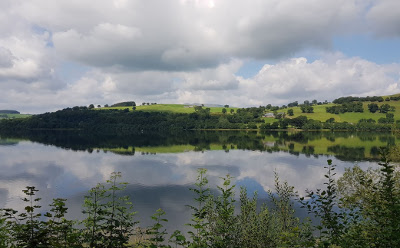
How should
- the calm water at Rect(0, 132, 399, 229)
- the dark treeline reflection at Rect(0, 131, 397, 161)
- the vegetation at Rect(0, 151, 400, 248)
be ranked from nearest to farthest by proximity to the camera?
the vegetation at Rect(0, 151, 400, 248)
the calm water at Rect(0, 132, 399, 229)
the dark treeline reflection at Rect(0, 131, 397, 161)

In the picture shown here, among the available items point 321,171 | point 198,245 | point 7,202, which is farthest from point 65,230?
point 321,171

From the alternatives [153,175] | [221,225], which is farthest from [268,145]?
[221,225]

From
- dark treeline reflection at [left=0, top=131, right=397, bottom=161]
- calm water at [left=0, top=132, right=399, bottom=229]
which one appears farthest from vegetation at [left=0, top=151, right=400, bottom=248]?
dark treeline reflection at [left=0, top=131, right=397, bottom=161]

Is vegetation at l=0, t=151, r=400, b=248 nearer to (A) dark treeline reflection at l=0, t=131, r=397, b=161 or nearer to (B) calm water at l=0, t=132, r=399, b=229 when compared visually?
(B) calm water at l=0, t=132, r=399, b=229

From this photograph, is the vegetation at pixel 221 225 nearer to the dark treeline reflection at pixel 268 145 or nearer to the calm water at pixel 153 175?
the calm water at pixel 153 175

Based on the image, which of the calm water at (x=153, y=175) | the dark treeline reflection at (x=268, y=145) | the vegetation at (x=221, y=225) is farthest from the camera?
the dark treeline reflection at (x=268, y=145)

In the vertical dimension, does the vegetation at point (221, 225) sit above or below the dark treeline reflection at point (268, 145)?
above

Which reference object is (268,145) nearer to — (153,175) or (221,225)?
(153,175)

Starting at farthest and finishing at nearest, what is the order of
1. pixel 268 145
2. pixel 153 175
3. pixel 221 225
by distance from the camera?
pixel 268 145 → pixel 153 175 → pixel 221 225

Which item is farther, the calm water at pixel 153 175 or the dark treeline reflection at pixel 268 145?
the dark treeline reflection at pixel 268 145

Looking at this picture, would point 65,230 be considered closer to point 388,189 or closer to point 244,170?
point 388,189

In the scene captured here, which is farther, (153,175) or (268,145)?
(268,145)

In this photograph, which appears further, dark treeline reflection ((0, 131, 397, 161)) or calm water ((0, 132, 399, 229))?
dark treeline reflection ((0, 131, 397, 161))

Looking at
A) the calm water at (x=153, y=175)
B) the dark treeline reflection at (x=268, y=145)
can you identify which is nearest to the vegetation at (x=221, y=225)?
the calm water at (x=153, y=175)
